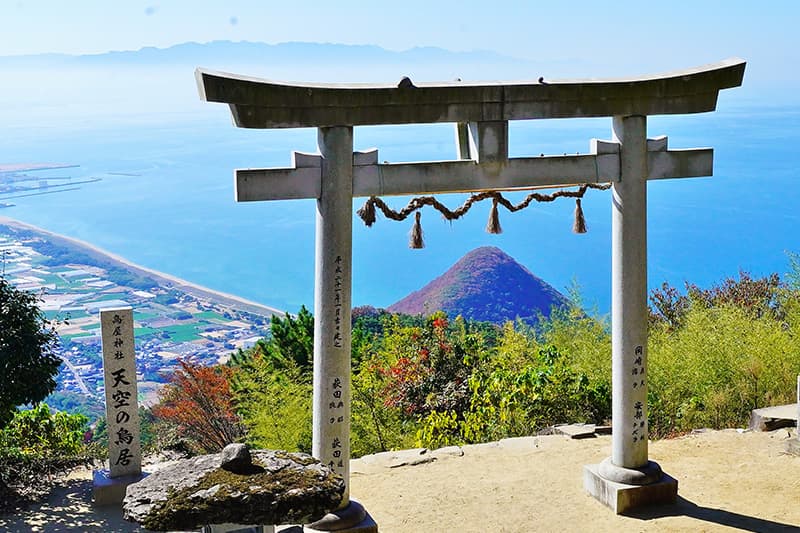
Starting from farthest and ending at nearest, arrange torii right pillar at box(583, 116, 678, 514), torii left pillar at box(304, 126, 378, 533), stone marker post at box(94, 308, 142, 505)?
stone marker post at box(94, 308, 142, 505)
torii right pillar at box(583, 116, 678, 514)
torii left pillar at box(304, 126, 378, 533)

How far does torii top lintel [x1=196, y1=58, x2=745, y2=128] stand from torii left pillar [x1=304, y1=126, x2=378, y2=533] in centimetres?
22

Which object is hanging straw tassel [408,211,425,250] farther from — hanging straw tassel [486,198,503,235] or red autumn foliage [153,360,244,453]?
red autumn foliage [153,360,244,453]

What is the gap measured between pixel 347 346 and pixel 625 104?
2869 mm

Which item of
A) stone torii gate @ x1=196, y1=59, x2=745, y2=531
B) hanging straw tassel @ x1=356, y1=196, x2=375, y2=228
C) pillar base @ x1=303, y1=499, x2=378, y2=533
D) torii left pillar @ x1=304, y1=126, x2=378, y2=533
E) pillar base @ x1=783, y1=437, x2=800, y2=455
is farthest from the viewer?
pillar base @ x1=783, y1=437, x2=800, y2=455

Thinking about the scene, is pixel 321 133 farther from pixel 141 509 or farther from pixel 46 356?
pixel 46 356

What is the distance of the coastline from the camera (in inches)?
1726

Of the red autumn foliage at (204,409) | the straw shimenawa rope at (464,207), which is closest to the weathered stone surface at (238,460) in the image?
the straw shimenawa rope at (464,207)

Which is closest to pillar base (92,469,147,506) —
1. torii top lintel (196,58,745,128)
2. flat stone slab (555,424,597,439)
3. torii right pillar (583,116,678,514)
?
torii top lintel (196,58,745,128)

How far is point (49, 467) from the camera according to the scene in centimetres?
998

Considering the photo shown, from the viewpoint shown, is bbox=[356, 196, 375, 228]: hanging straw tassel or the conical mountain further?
the conical mountain

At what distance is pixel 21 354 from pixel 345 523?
12.8 ft

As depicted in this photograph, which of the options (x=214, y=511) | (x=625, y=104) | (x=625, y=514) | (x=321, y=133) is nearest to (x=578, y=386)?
(x=625, y=514)

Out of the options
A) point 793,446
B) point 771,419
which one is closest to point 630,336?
point 793,446

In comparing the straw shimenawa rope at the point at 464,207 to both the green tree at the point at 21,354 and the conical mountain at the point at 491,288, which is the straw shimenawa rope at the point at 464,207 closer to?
the green tree at the point at 21,354
